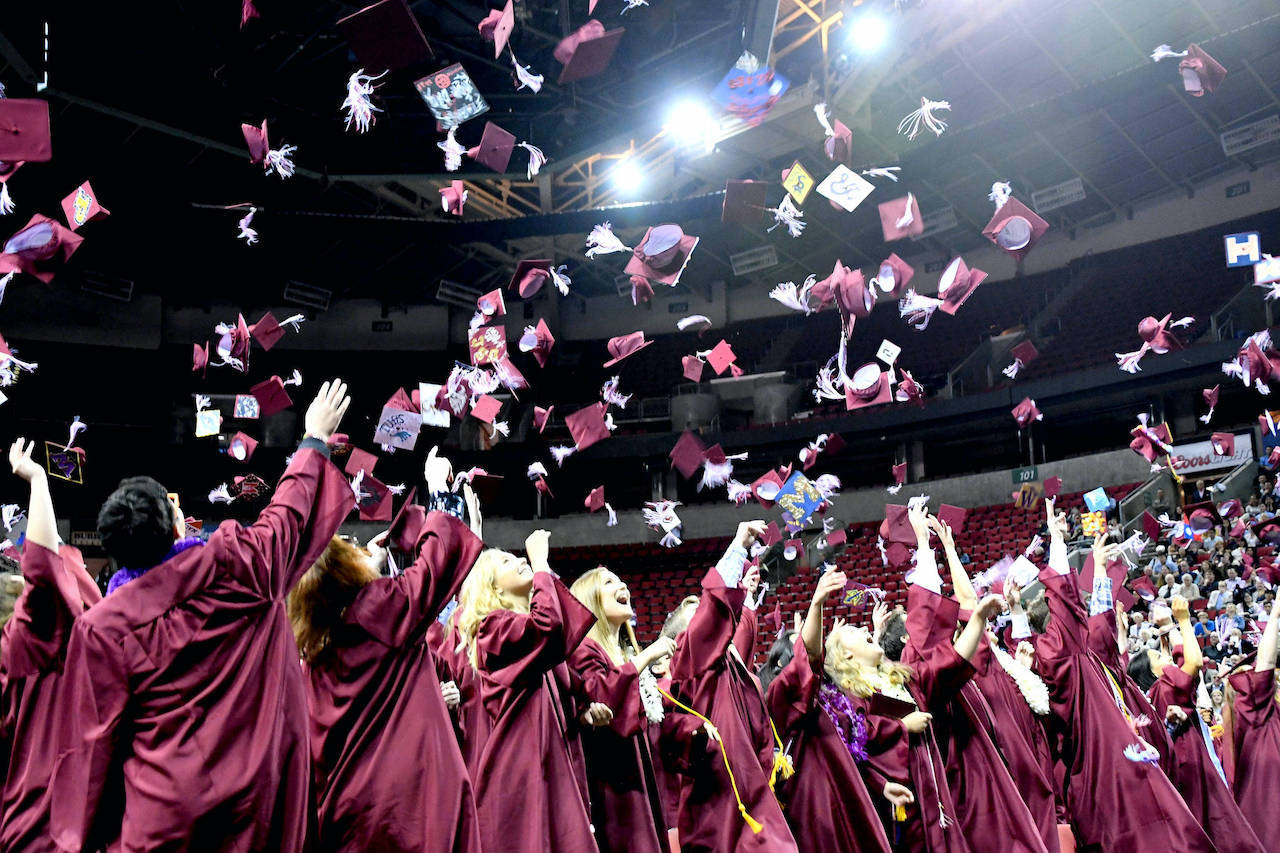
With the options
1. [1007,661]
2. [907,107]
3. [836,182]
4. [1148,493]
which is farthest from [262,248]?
[1007,661]

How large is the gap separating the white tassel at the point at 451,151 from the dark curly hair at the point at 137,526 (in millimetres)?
11161

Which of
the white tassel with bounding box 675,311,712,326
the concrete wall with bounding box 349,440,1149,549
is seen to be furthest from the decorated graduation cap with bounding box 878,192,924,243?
the concrete wall with bounding box 349,440,1149,549

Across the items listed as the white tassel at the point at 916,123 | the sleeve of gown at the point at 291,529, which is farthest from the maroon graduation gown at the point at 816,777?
the white tassel at the point at 916,123

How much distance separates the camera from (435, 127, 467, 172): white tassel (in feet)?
42.8

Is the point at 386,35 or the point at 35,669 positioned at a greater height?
the point at 386,35

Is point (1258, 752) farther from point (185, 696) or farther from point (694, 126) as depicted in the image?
point (694, 126)

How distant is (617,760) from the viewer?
12.8 ft

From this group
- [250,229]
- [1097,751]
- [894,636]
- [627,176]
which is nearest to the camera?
[1097,751]

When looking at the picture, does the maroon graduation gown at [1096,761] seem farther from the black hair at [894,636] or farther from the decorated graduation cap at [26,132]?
the decorated graduation cap at [26,132]

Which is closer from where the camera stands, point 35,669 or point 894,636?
point 35,669

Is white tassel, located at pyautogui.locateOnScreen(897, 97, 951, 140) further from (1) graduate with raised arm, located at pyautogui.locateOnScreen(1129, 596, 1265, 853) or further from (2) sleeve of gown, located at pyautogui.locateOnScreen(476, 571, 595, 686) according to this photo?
(2) sleeve of gown, located at pyautogui.locateOnScreen(476, 571, 595, 686)

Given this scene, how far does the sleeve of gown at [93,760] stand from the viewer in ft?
7.27

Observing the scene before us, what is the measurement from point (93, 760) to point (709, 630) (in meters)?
2.37

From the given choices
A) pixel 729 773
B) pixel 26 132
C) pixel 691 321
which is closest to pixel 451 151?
pixel 691 321
